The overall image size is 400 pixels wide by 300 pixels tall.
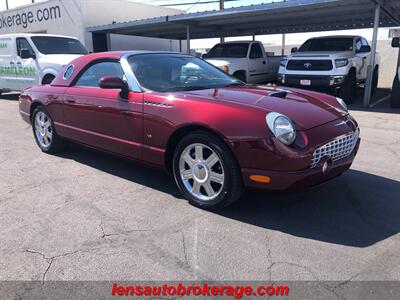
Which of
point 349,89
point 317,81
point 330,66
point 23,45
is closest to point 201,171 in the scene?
point 317,81

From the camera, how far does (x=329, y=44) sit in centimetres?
1205

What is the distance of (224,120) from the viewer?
3396 millimetres

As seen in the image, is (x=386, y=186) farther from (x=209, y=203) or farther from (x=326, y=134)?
(x=209, y=203)

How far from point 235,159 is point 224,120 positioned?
354mm

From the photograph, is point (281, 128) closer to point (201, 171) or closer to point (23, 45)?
point (201, 171)

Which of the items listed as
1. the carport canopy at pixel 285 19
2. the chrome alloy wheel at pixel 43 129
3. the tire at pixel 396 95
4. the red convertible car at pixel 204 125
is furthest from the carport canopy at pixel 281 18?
the chrome alloy wheel at pixel 43 129

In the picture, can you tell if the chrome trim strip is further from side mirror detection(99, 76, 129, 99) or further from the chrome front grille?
the chrome front grille

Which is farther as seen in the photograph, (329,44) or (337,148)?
(329,44)

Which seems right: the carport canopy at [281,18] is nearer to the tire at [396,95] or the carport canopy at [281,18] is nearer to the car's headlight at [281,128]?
the tire at [396,95]

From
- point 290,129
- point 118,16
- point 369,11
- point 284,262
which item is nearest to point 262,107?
point 290,129

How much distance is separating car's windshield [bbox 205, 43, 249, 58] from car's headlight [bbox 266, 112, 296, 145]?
9912mm

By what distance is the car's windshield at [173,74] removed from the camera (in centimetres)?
423

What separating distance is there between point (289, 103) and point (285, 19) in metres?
11.9

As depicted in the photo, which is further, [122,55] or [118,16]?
[118,16]
